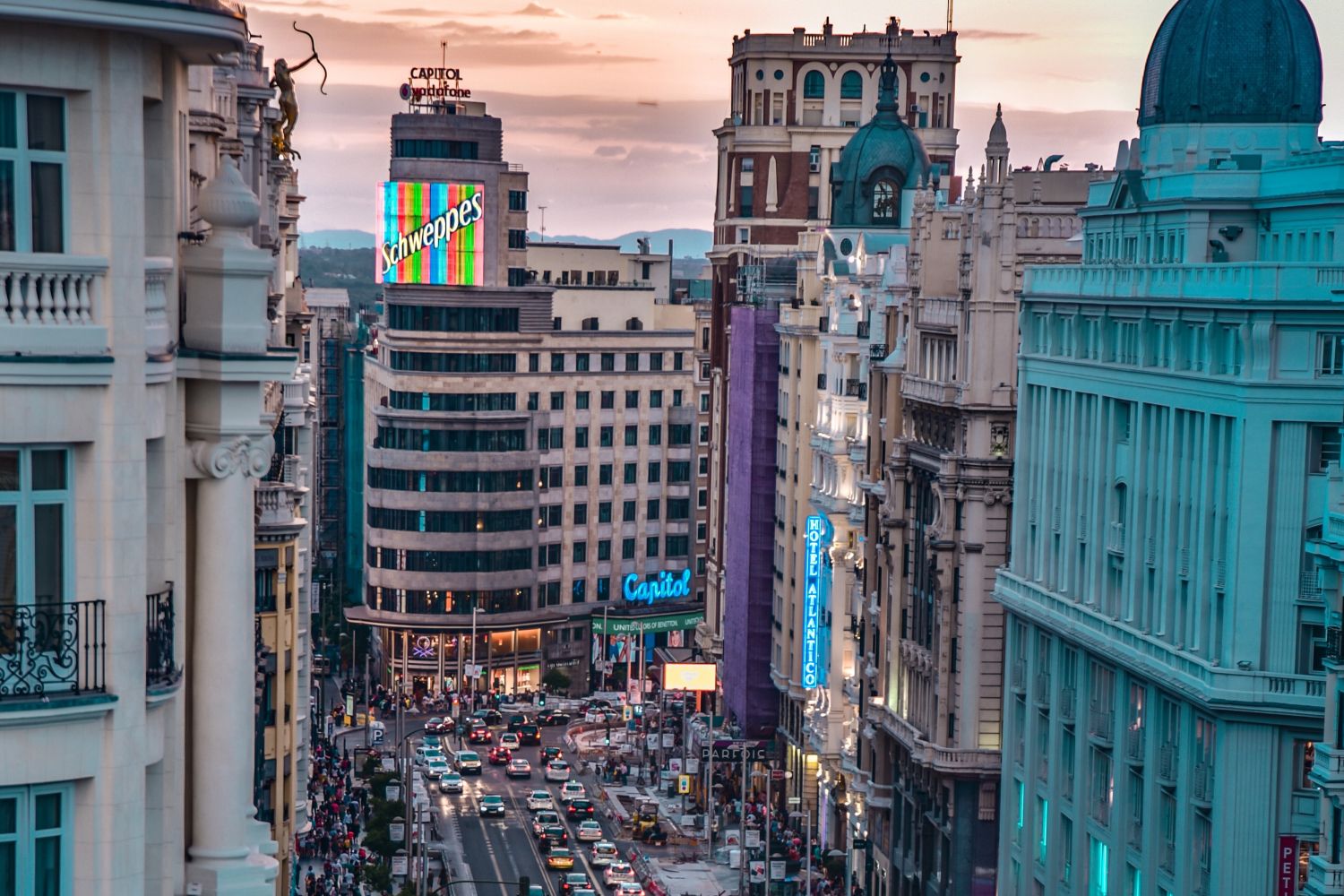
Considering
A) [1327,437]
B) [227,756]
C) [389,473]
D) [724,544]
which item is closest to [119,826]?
[227,756]

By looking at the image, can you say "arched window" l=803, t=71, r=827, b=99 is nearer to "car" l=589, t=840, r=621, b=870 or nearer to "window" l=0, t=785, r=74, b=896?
"car" l=589, t=840, r=621, b=870

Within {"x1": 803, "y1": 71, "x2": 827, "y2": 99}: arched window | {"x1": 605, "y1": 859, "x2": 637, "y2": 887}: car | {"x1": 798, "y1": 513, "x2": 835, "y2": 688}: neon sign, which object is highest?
{"x1": 803, "y1": 71, "x2": 827, "y2": 99}: arched window

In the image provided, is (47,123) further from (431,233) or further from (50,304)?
(431,233)

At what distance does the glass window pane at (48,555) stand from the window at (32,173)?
2.33m

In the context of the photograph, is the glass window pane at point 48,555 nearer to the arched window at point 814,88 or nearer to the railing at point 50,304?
the railing at point 50,304

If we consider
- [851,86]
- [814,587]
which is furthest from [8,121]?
[851,86]

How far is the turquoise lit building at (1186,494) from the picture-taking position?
66.4m

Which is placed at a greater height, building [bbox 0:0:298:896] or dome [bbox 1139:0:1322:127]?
dome [bbox 1139:0:1322:127]

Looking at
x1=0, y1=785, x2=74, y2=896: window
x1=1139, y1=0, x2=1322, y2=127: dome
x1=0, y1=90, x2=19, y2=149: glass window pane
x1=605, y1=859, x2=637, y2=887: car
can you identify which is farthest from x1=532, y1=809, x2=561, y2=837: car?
x1=0, y1=90, x2=19, y2=149: glass window pane

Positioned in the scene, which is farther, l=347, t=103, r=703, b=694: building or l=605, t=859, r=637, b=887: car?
l=347, t=103, r=703, b=694: building

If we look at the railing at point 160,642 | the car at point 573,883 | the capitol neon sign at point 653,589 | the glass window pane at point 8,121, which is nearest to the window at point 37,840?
the railing at point 160,642

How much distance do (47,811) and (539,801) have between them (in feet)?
389

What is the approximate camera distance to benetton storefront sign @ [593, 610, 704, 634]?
632 ft

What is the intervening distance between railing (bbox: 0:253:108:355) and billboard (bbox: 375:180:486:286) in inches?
6399
